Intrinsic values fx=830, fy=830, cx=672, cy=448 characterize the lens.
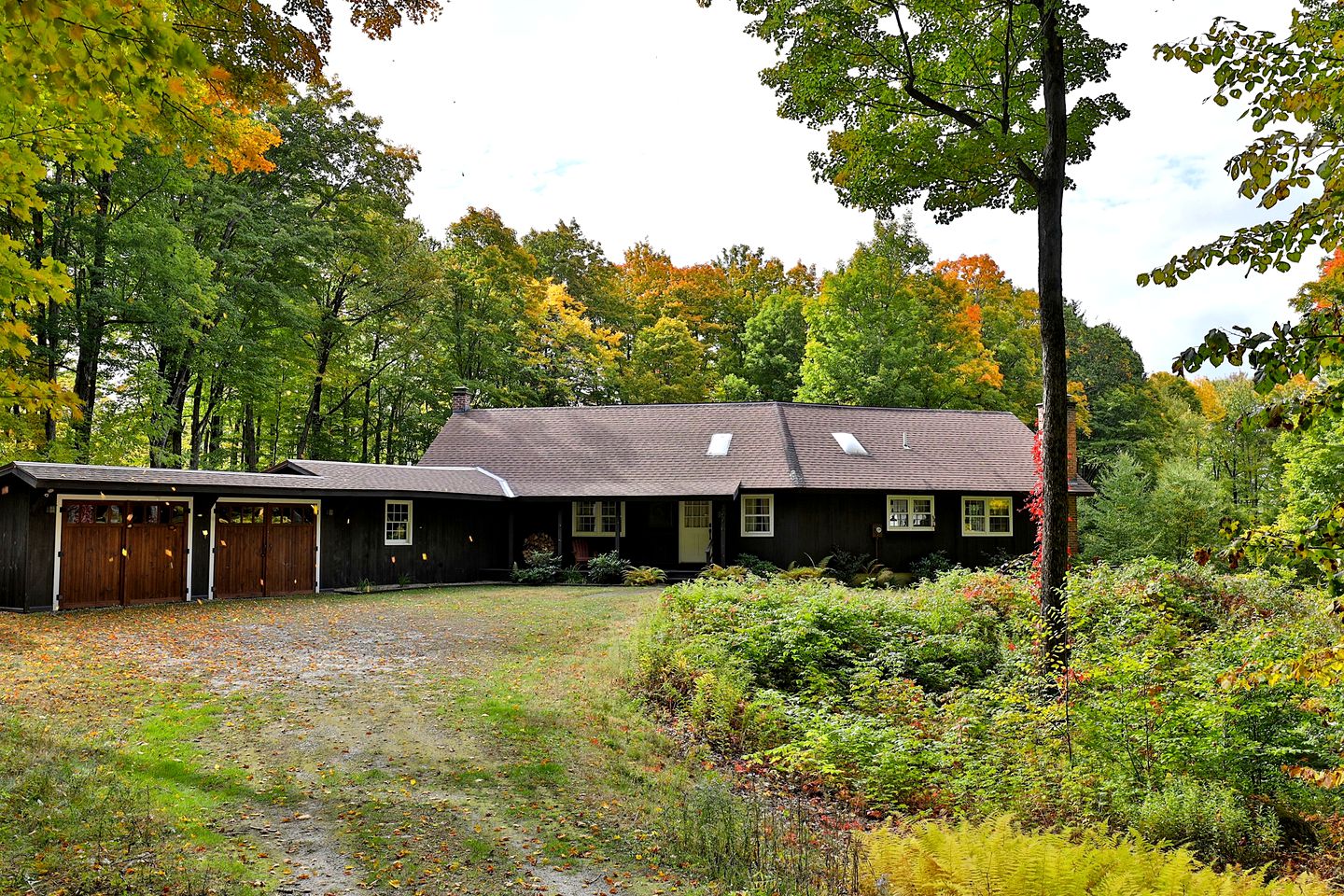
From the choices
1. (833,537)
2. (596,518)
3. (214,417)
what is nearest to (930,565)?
(833,537)

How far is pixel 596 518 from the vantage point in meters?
24.4

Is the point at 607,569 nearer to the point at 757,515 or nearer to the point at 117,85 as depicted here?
the point at 757,515

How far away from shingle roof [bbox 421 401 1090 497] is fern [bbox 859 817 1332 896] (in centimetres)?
1720

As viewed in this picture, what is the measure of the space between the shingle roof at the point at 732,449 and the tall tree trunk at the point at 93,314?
8791mm

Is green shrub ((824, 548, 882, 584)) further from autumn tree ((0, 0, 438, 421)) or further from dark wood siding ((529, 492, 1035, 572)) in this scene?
autumn tree ((0, 0, 438, 421))

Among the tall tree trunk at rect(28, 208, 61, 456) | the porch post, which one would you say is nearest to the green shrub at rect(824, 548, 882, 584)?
the porch post

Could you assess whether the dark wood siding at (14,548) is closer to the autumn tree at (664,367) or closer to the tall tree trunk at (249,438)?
the tall tree trunk at (249,438)

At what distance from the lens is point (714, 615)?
36.0 feet

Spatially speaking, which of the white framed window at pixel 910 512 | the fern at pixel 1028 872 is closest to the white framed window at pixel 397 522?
the white framed window at pixel 910 512

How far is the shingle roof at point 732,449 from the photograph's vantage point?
23.4 meters

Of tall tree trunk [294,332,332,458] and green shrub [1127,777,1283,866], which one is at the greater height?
tall tree trunk [294,332,332,458]

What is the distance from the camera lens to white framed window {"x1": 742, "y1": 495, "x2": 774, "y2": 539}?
2336 cm

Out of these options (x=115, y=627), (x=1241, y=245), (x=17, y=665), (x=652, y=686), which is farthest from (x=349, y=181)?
(x=1241, y=245)

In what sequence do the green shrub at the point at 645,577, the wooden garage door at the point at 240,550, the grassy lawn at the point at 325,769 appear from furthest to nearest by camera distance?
the green shrub at the point at 645,577 → the wooden garage door at the point at 240,550 → the grassy lawn at the point at 325,769
